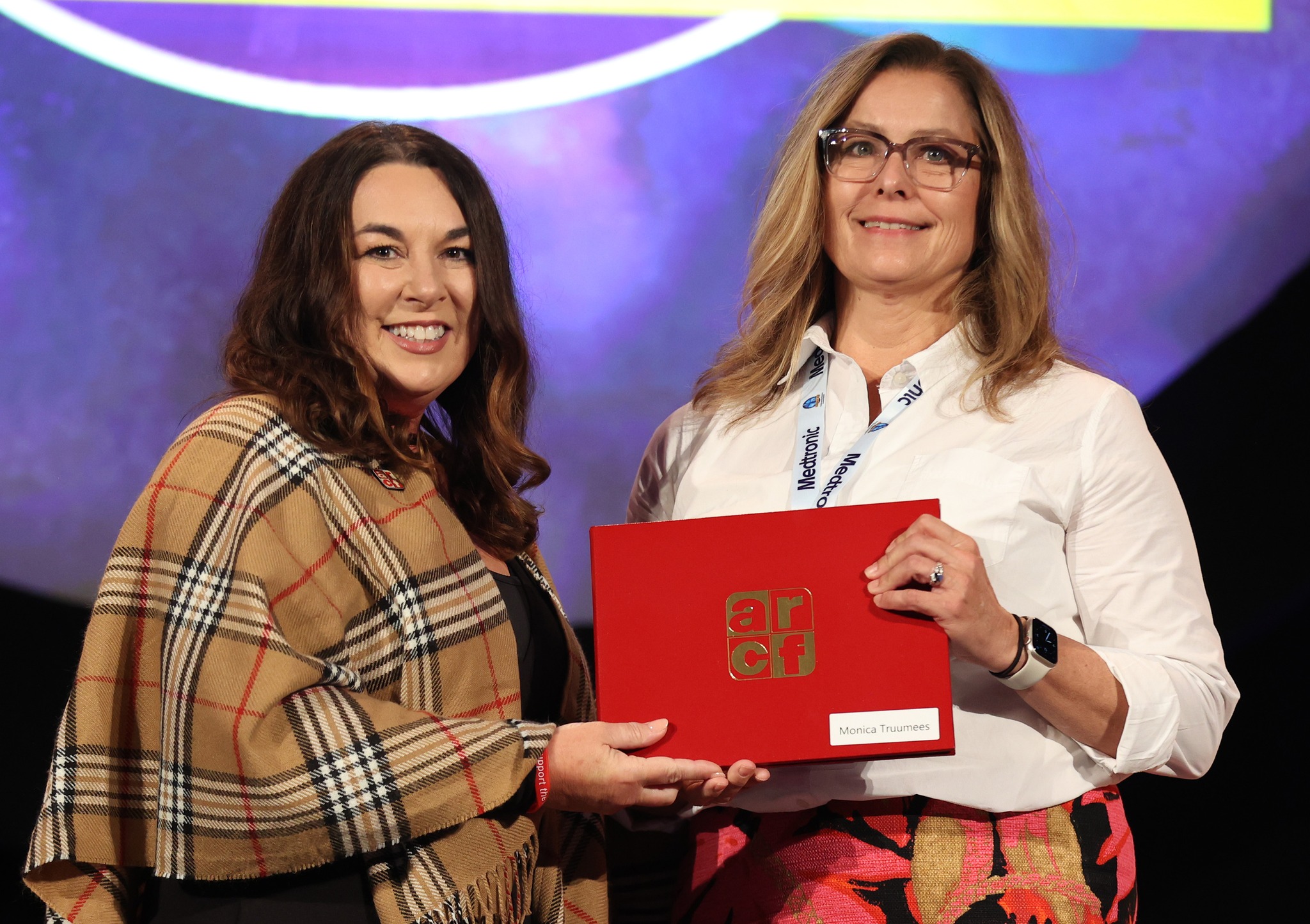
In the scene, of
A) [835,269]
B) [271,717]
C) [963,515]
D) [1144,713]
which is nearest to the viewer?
[271,717]

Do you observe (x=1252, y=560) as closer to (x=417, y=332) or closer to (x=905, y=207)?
(x=905, y=207)

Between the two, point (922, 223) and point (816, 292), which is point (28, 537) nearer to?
point (816, 292)

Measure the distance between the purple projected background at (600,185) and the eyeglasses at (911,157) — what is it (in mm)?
948

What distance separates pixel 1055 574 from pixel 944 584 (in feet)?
1.08

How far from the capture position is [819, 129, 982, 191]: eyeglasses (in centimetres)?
186

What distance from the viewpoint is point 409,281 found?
5.80 feet

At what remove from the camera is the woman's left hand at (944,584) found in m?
1.40

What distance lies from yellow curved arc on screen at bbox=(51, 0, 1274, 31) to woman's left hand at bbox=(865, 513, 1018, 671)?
1.85 meters

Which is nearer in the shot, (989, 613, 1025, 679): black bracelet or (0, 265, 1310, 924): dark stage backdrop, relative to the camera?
(989, 613, 1025, 679): black bracelet

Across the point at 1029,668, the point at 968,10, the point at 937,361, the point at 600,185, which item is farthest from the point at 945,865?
the point at 968,10

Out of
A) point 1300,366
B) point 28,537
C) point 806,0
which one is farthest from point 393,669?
point 1300,366

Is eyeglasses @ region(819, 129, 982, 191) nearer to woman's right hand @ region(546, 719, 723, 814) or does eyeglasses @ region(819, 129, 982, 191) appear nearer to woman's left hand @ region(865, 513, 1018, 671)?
woman's left hand @ region(865, 513, 1018, 671)

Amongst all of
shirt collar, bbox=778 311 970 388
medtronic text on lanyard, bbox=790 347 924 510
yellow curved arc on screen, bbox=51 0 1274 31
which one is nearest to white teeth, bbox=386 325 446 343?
medtronic text on lanyard, bbox=790 347 924 510

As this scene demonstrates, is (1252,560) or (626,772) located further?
(1252,560)
